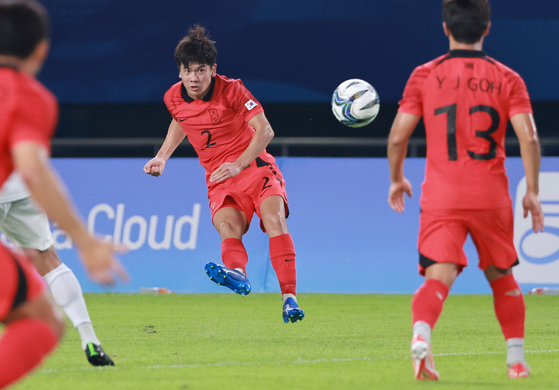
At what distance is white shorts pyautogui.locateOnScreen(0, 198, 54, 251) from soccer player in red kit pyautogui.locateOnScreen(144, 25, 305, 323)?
1.32 meters

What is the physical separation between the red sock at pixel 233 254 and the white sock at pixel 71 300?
1.50 m

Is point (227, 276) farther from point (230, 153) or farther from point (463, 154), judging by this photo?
point (463, 154)

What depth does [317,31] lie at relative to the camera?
12.8 m

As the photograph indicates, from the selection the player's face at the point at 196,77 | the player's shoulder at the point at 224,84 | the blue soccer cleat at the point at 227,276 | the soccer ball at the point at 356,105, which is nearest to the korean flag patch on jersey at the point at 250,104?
the player's shoulder at the point at 224,84

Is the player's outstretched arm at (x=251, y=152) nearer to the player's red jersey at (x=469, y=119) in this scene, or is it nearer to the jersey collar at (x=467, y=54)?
the player's red jersey at (x=469, y=119)

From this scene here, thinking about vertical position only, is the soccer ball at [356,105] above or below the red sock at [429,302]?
above

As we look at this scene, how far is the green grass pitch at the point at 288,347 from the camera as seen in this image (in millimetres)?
3863

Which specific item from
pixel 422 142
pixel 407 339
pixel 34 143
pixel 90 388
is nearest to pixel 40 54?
pixel 34 143

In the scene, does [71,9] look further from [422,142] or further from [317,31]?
[422,142]

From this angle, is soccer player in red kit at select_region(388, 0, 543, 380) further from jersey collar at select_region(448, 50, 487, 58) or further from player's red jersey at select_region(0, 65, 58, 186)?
player's red jersey at select_region(0, 65, 58, 186)

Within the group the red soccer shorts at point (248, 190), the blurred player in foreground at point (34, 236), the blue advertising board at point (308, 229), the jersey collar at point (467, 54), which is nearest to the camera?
the jersey collar at point (467, 54)

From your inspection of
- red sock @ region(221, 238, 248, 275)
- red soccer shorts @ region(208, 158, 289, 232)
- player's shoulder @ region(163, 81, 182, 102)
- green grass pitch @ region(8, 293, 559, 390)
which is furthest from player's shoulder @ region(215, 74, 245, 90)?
green grass pitch @ region(8, 293, 559, 390)

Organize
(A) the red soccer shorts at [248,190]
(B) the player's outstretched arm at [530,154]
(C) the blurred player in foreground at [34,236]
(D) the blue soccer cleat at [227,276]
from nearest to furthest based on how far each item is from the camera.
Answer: (B) the player's outstretched arm at [530,154] < (C) the blurred player in foreground at [34,236] < (D) the blue soccer cleat at [227,276] < (A) the red soccer shorts at [248,190]

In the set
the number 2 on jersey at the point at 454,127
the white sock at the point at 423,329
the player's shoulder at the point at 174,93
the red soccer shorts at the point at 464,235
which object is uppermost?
the player's shoulder at the point at 174,93
